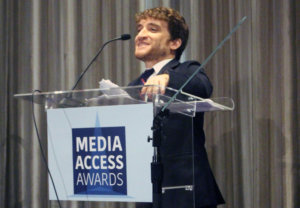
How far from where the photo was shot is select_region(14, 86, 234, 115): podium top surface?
4.99ft

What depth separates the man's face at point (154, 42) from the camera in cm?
235

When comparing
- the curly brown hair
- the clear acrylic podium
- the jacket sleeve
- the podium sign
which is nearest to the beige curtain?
the curly brown hair

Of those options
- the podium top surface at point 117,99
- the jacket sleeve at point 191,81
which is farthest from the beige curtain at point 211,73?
the podium top surface at point 117,99

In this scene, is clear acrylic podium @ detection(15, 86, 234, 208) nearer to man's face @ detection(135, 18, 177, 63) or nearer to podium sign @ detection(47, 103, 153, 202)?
podium sign @ detection(47, 103, 153, 202)

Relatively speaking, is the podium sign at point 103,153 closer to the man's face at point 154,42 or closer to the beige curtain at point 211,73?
the man's face at point 154,42

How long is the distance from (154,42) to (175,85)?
67 cm

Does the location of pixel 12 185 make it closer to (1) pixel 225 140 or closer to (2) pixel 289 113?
(1) pixel 225 140

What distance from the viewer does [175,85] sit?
5.62 feet

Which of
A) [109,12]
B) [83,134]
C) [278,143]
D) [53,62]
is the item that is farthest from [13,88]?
[83,134]

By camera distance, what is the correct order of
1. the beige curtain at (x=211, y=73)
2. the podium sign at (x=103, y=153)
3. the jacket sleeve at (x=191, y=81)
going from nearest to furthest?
the podium sign at (x=103, y=153)
the jacket sleeve at (x=191, y=81)
the beige curtain at (x=211, y=73)

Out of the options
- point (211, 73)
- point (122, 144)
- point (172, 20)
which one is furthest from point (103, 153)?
point (211, 73)

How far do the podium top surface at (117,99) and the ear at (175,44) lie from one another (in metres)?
0.70

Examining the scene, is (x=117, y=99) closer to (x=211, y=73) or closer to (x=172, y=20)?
(x=172, y=20)

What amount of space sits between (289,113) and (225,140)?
404 millimetres
